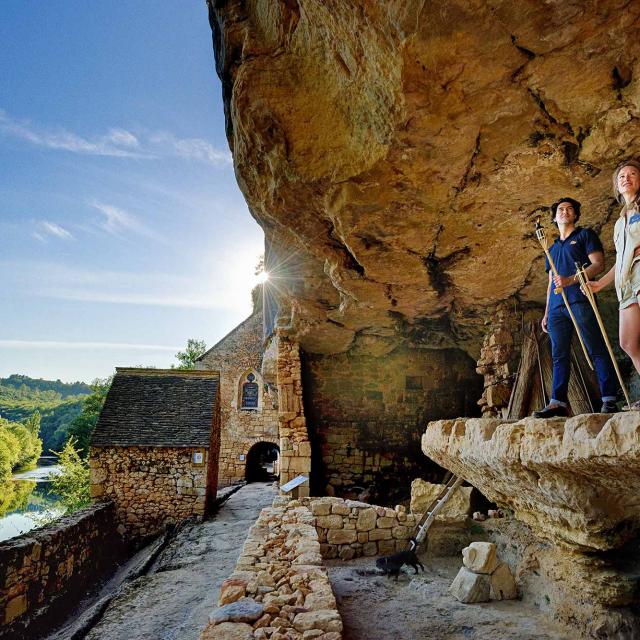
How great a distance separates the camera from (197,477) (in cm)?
992

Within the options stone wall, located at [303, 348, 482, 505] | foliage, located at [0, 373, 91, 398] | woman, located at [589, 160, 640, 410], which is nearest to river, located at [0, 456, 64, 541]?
stone wall, located at [303, 348, 482, 505]

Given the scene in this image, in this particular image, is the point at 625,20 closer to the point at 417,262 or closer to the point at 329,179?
the point at 329,179

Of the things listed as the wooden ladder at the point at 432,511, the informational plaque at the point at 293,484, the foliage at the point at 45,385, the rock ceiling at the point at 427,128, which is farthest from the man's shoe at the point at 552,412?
the foliage at the point at 45,385

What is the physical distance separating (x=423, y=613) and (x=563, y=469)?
2469mm

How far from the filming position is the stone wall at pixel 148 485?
9.55 meters

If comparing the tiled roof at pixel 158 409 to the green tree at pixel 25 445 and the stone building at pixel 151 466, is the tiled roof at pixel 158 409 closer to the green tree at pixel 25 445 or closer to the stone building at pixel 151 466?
the stone building at pixel 151 466

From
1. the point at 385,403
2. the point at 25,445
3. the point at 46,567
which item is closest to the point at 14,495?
the point at 25,445

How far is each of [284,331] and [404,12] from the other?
19.6 feet

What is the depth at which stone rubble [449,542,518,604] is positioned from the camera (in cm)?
367

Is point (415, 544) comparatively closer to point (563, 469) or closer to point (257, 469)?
point (563, 469)

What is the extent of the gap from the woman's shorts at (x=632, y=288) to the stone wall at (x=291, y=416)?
596 centimetres

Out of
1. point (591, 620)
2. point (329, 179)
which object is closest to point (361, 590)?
point (591, 620)

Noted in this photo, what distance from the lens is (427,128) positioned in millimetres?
3430

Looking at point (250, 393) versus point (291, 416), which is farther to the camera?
point (250, 393)
